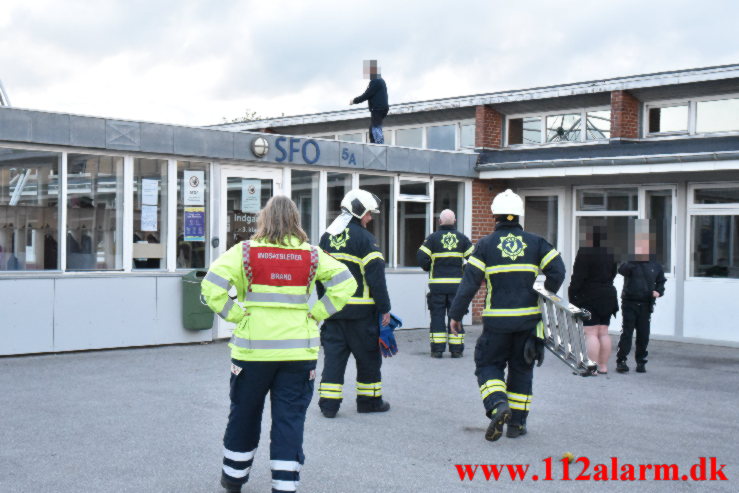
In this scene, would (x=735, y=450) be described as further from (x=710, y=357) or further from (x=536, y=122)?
(x=536, y=122)

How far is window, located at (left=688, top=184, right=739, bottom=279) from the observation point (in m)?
14.0

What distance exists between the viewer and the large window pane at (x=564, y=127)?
55.9 feet

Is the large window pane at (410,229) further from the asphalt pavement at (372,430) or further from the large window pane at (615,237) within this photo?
the large window pane at (615,237)

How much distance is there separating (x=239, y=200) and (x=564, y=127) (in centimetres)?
694

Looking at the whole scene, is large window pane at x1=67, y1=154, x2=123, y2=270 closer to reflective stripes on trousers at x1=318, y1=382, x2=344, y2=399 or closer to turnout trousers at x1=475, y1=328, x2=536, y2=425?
reflective stripes on trousers at x1=318, y1=382, x2=344, y2=399

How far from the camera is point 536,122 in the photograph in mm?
17516

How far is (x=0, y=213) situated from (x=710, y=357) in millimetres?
9823

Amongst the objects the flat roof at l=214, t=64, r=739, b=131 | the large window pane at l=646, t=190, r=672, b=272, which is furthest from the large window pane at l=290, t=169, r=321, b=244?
the large window pane at l=646, t=190, r=672, b=272

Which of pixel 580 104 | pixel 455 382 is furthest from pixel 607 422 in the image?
pixel 580 104

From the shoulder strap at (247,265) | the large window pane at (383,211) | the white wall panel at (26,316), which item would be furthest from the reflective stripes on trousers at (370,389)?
the large window pane at (383,211)

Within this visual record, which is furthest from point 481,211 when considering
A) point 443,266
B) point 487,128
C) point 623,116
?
point 443,266

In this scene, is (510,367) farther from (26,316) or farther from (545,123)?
(545,123)

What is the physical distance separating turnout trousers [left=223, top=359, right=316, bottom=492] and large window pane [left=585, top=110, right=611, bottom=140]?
41.3ft

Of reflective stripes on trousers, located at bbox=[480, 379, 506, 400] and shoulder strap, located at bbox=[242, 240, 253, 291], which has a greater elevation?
shoulder strap, located at bbox=[242, 240, 253, 291]
